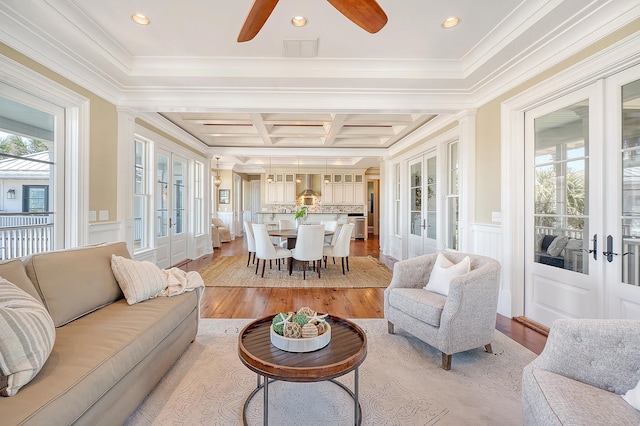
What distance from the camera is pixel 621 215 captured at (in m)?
2.10

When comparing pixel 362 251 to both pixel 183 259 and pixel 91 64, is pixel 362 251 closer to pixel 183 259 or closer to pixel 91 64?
pixel 183 259

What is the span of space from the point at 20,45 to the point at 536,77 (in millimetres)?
4572

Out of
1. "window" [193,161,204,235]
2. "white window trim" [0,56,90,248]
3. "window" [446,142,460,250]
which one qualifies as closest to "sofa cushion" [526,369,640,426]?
"window" [446,142,460,250]

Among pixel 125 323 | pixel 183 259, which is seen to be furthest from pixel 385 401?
pixel 183 259

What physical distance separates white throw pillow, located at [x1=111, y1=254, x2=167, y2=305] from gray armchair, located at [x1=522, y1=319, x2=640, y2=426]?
92.5 inches

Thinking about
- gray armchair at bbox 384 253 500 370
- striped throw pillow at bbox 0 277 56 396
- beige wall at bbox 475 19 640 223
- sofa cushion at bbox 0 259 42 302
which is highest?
beige wall at bbox 475 19 640 223

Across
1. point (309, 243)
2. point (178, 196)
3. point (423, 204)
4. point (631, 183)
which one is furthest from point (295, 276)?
point (631, 183)

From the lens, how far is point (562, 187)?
8.43 feet

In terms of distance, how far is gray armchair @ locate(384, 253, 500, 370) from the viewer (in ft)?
6.64

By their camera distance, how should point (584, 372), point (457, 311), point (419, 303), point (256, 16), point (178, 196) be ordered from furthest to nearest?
1. point (178, 196)
2. point (419, 303)
3. point (457, 311)
4. point (256, 16)
5. point (584, 372)

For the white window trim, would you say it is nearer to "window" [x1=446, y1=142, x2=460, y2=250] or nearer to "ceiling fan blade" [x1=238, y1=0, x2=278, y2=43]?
"ceiling fan blade" [x1=238, y1=0, x2=278, y2=43]

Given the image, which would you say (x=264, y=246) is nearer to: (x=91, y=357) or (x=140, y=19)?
(x=140, y=19)

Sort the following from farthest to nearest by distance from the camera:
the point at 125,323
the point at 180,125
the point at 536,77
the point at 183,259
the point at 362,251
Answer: the point at 362,251
the point at 183,259
the point at 180,125
the point at 536,77
the point at 125,323

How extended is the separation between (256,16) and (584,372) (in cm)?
246
